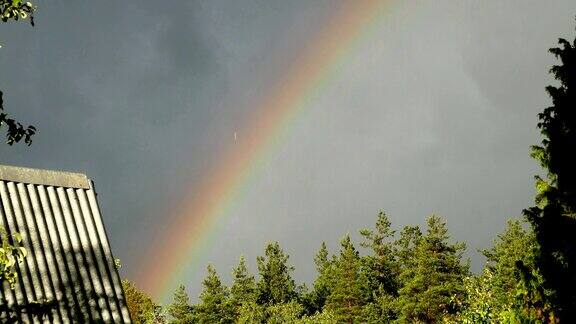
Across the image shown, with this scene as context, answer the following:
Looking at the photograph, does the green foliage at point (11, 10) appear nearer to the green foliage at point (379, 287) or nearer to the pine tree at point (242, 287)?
the green foliage at point (379, 287)

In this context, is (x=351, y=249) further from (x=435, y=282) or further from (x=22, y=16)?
(x=22, y=16)

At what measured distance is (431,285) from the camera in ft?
257

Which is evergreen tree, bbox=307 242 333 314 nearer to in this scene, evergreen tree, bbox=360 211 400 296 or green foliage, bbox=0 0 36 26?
evergreen tree, bbox=360 211 400 296

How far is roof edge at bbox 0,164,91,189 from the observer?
7.57 meters

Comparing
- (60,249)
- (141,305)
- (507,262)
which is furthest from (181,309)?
(60,249)

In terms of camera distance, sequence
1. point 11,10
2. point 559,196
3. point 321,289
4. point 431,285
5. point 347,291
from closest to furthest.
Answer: point 11,10
point 559,196
point 431,285
point 347,291
point 321,289

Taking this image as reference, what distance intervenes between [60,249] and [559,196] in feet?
51.9

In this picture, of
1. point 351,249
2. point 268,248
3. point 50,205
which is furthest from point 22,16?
point 268,248

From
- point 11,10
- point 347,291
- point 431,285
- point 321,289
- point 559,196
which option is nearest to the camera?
point 11,10

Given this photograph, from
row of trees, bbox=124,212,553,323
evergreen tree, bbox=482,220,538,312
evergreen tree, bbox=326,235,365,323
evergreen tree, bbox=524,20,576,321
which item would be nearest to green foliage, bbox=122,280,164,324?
row of trees, bbox=124,212,553,323

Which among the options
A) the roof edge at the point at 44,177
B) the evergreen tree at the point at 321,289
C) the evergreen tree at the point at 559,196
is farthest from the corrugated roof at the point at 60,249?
the evergreen tree at the point at 321,289

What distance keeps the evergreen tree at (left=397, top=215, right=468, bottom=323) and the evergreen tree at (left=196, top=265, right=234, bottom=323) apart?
35330 millimetres

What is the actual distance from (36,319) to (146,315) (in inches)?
3701

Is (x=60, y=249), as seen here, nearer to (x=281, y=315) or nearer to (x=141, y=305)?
(x=281, y=315)
